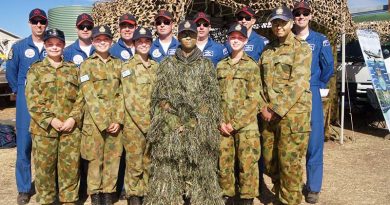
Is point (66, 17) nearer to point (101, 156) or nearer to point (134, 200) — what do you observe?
point (101, 156)

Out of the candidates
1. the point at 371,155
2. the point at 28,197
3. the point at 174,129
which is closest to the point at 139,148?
the point at 174,129

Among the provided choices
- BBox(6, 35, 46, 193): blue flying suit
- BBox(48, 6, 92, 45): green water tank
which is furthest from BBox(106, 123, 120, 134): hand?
BBox(48, 6, 92, 45): green water tank

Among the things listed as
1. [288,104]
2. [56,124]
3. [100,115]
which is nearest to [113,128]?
[100,115]

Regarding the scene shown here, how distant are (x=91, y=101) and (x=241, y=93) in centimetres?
140

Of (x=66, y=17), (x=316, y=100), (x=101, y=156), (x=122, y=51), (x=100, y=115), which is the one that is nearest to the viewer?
(x=100, y=115)

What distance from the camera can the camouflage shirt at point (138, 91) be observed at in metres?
3.81

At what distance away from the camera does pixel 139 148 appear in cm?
388

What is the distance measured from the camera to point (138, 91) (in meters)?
3.84

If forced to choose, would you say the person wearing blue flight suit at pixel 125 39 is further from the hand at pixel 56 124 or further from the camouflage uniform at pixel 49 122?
the hand at pixel 56 124

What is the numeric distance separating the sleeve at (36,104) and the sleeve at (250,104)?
171 centimetres

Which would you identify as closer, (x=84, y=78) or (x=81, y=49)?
(x=84, y=78)

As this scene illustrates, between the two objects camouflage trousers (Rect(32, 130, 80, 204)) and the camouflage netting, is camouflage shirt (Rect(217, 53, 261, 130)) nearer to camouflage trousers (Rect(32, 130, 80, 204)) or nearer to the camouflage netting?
camouflage trousers (Rect(32, 130, 80, 204))

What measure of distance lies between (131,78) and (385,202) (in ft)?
10.3

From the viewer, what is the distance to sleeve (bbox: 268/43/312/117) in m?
3.70
